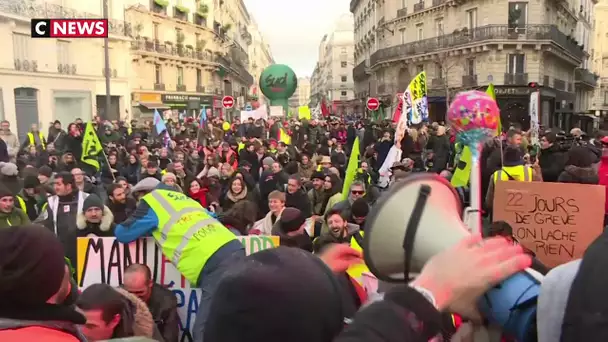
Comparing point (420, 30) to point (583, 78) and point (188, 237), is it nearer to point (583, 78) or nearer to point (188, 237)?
point (583, 78)

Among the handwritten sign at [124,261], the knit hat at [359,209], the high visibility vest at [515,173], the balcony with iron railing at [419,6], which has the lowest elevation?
the handwritten sign at [124,261]

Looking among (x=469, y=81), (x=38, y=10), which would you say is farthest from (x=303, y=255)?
(x=469, y=81)

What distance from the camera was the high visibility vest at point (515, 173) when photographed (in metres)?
6.22

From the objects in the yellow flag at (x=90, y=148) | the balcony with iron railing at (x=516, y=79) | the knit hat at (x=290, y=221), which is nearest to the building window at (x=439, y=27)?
the balcony with iron railing at (x=516, y=79)

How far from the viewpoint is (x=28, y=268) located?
1578 mm

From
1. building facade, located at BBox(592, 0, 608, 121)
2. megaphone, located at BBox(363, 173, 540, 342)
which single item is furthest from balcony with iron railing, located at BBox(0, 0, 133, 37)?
building facade, located at BBox(592, 0, 608, 121)

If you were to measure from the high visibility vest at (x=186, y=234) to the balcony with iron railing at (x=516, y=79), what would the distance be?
106ft

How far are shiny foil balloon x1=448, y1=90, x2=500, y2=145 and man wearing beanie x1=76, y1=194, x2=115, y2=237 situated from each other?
335 cm

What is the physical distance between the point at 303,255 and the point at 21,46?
28.8 metres

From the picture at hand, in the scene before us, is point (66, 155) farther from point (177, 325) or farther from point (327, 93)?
point (327, 93)

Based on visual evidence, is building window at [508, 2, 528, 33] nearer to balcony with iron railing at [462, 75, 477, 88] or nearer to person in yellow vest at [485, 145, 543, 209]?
balcony with iron railing at [462, 75, 477, 88]

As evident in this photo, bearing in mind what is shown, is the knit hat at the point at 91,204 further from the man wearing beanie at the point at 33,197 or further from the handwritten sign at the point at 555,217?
the handwritten sign at the point at 555,217

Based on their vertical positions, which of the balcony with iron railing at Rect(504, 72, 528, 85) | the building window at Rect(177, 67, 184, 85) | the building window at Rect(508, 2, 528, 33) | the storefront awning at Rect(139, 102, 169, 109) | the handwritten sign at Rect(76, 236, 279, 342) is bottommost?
the handwritten sign at Rect(76, 236, 279, 342)

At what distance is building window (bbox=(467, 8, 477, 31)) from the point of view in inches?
1356
